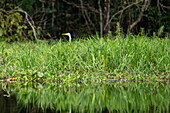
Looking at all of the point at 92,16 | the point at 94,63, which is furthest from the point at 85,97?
the point at 92,16

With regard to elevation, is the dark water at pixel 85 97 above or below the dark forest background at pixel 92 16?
below

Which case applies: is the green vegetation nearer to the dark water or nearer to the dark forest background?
the dark water

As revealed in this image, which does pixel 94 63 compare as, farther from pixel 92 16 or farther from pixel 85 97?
pixel 92 16

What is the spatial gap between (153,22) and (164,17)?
0.79m

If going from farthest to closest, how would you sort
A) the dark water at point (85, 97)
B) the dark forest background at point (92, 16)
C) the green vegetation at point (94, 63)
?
the dark forest background at point (92, 16)
the green vegetation at point (94, 63)
the dark water at point (85, 97)

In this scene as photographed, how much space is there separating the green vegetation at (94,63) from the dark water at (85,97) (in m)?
0.36

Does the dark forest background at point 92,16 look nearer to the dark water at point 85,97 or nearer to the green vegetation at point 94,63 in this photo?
the green vegetation at point 94,63

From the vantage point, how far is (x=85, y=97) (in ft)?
17.5

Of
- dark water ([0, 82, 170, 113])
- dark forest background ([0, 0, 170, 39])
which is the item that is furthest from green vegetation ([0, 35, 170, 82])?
dark forest background ([0, 0, 170, 39])

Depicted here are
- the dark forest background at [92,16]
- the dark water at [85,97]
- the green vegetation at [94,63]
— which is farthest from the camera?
the dark forest background at [92,16]

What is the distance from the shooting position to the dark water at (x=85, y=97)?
4.51 meters

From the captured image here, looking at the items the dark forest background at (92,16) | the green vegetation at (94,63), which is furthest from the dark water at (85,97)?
the dark forest background at (92,16)

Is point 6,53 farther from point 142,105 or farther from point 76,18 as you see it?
point 76,18

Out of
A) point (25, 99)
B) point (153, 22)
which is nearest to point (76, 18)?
point (153, 22)
